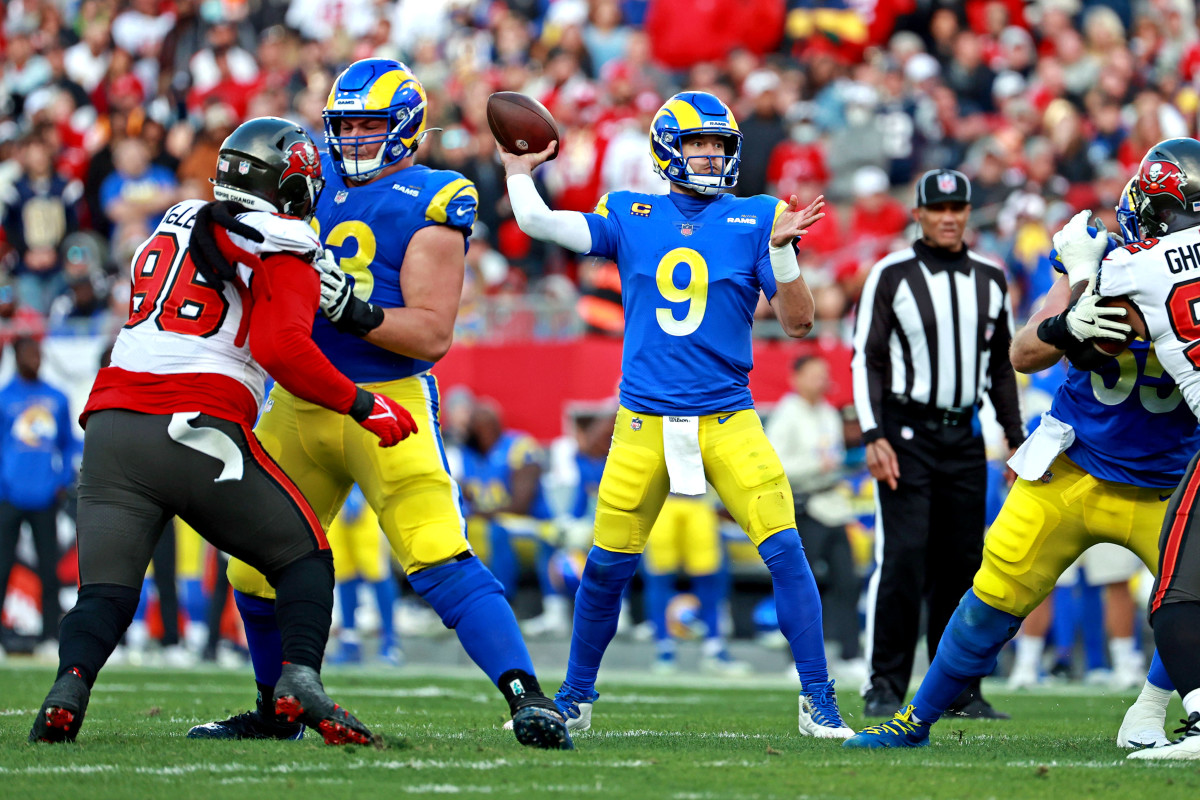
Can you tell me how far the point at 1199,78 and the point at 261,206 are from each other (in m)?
10.00

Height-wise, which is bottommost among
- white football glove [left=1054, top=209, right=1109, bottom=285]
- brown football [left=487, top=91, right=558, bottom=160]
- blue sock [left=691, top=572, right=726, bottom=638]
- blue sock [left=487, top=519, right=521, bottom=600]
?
blue sock [left=691, top=572, right=726, bottom=638]

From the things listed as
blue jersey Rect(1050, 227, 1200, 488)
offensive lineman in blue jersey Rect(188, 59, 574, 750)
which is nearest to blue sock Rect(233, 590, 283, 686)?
offensive lineman in blue jersey Rect(188, 59, 574, 750)

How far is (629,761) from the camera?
167 inches

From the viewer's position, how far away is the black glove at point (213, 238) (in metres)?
4.44

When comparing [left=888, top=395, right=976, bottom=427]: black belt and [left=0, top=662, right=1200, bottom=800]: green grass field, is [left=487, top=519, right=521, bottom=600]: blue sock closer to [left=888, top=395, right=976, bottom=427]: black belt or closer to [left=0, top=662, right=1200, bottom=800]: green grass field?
[left=0, top=662, right=1200, bottom=800]: green grass field

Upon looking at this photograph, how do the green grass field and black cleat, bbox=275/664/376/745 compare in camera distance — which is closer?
the green grass field

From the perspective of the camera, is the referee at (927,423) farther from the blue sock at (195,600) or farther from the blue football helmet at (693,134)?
the blue sock at (195,600)

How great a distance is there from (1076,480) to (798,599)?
3.32 ft

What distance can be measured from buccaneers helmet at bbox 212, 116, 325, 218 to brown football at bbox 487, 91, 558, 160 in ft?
2.45

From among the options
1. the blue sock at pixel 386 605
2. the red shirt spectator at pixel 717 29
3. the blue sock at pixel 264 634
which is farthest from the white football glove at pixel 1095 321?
the red shirt spectator at pixel 717 29

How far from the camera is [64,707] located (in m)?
4.34

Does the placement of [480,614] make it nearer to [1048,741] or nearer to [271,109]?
[1048,741]

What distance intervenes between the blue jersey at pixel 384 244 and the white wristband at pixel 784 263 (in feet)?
3.13

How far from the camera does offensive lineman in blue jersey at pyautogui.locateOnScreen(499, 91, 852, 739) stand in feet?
16.7
